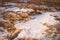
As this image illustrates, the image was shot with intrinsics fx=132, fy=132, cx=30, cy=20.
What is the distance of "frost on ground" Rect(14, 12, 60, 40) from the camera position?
1.57 metres

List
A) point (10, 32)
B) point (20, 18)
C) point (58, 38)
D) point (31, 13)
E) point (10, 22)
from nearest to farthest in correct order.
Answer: point (58, 38) < point (10, 32) < point (10, 22) < point (20, 18) < point (31, 13)

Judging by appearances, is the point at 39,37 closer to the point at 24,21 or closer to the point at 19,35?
the point at 19,35

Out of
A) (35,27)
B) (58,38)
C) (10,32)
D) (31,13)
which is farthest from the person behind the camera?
(31,13)

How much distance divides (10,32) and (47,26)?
19.8 inches

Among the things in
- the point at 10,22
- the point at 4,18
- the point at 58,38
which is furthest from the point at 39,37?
the point at 4,18

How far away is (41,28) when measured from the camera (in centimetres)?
174

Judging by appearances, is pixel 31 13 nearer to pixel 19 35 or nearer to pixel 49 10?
→ pixel 49 10

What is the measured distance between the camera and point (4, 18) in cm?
202

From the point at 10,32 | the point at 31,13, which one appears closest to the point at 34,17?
the point at 31,13

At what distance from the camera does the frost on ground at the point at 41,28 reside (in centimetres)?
157

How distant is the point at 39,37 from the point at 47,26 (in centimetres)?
29

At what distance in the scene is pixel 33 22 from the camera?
1.92 meters

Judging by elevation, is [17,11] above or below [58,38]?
above

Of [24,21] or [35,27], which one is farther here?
[24,21]
